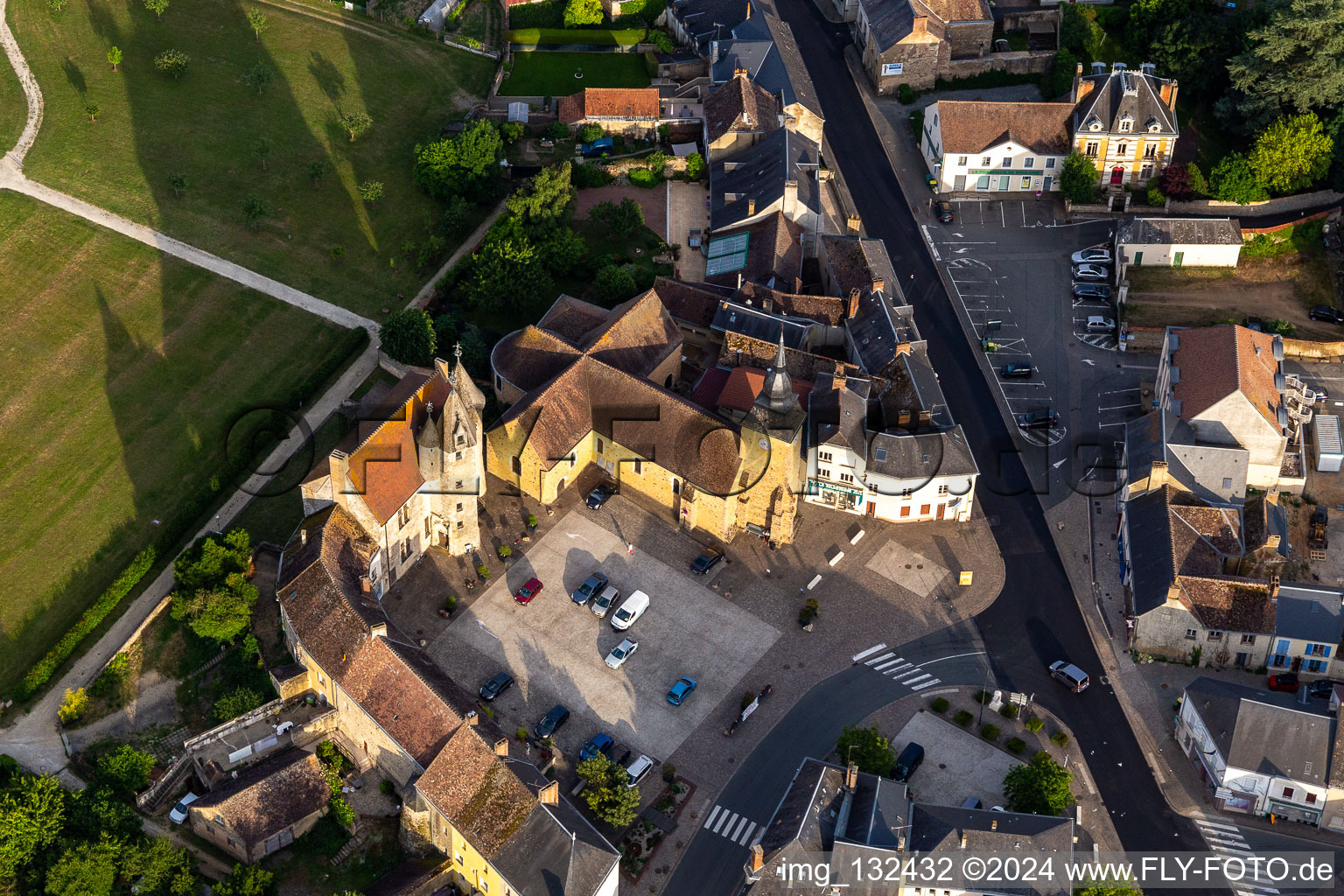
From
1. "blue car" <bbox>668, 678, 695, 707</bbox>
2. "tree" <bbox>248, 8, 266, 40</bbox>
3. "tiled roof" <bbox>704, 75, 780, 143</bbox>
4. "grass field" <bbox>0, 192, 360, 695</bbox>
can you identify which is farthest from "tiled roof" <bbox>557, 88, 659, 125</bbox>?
"blue car" <bbox>668, 678, 695, 707</bbox>

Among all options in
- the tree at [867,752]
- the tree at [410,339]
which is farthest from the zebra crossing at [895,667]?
the tree at [410,339]

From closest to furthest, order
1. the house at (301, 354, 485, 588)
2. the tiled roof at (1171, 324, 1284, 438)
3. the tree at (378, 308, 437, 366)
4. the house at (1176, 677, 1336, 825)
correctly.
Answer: the house at (1176, 677, 1336, 825)
the house at (301, 354, 485, 588)
the tiled roof at (1171, 324, 1284, 438)
the tree at (378, 308, 437, 366)

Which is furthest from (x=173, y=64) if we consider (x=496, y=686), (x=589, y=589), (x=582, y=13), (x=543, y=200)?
(x=496, y=686)

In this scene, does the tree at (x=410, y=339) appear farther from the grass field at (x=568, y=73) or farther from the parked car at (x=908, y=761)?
the parked car at (x=908, y=761)

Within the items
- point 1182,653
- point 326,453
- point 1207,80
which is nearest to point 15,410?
point 326,453

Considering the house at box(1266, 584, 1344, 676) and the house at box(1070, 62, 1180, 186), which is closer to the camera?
the house at box(1266, 584, 1344, 676)

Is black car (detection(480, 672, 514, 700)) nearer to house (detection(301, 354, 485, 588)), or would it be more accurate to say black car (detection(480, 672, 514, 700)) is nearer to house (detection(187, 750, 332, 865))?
house (detection(301, 354, 485, 588))

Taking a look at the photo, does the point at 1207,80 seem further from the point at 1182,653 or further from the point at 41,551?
the point at 41,551
